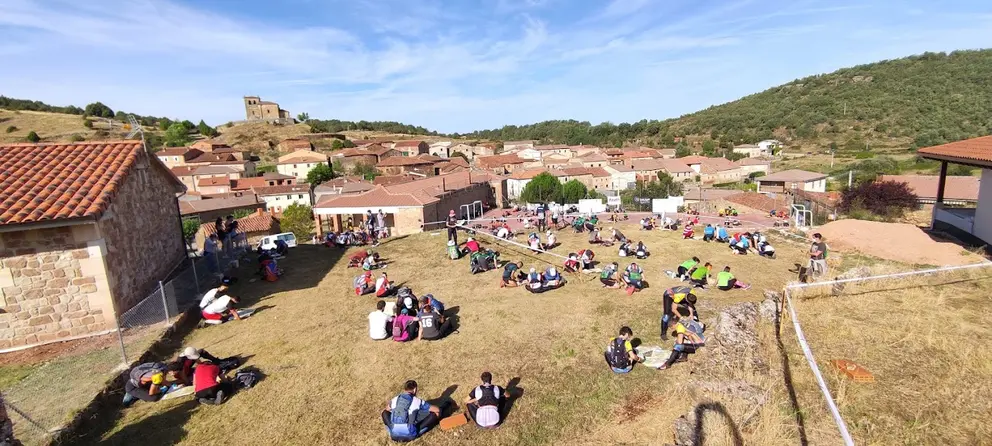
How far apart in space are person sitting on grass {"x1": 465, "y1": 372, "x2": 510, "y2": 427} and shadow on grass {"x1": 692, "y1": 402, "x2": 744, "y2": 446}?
2584 millimetres

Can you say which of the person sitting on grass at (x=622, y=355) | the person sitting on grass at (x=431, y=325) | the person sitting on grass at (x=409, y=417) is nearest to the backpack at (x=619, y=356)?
the person sitting on grass at (x=622, y=355)

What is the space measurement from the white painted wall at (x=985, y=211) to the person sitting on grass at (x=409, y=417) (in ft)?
60.2

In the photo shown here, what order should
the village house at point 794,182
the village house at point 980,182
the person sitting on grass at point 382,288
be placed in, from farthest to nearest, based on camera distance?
the village house at point 794,182 → the village house at point 980,182 → the person sitting on grass at point 382,288

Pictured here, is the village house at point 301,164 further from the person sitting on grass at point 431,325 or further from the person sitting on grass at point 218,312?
the person sitting on grass at point 431,325

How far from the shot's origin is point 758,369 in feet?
24.1

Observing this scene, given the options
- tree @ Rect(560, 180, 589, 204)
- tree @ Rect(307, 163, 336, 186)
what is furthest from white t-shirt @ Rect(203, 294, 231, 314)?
tree @ Rect(307, 163, 336, 186)

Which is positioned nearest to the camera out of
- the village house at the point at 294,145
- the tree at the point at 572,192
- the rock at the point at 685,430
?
the rock at the point at 685,430

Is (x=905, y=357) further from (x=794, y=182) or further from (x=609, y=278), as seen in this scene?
(x=794, y=182)

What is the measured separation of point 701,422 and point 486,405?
2.86m

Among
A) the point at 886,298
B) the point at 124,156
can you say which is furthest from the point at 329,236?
the point at 886,298

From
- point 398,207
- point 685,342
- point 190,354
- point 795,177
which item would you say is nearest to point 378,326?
point 190,354

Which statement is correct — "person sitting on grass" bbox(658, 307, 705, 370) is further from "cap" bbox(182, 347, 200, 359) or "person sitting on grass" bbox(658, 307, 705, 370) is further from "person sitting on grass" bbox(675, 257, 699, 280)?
"cap" bbox(182, 347, 200, 359)

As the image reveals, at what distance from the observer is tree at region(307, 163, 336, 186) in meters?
65.9

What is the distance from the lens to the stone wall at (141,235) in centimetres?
1005
